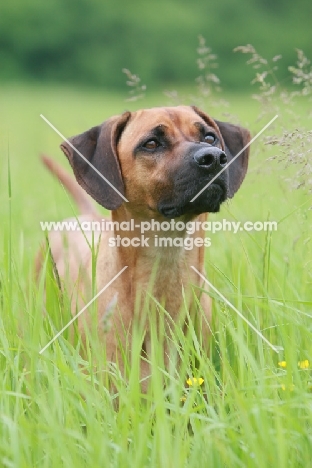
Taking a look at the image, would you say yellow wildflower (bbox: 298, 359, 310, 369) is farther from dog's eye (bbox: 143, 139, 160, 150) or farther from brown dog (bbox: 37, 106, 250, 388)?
dog's eye (bbox: 143, 139, 160, 150)

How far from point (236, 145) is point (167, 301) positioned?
0.83m

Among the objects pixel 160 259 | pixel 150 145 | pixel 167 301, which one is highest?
pixel 150 145

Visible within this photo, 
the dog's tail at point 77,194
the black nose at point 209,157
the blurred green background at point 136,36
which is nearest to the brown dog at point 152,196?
the black nose at point 209,157

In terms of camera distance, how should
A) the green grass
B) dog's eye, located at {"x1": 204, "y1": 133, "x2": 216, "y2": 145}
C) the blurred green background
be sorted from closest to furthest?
the green grass, dog's eye, located at {"x1": 204, "y1": 133, "x2": 216, "y2": 145}, the blurred green background

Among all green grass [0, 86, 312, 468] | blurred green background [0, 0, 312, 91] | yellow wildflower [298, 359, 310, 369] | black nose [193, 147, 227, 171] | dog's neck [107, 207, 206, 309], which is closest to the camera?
green grass [0, 86, 312, 468]

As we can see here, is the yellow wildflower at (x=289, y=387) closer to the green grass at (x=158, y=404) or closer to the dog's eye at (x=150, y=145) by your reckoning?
the green grass at (x=158, y=404)

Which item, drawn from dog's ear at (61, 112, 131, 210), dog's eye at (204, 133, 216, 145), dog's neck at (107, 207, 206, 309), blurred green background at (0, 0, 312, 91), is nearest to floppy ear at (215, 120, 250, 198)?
dog's eye at (204, 133, 216, 145)

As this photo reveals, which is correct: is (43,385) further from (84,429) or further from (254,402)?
(254,402)

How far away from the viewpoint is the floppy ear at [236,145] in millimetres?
3518

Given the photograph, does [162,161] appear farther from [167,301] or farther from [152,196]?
[167,301]

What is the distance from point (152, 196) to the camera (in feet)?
10.7

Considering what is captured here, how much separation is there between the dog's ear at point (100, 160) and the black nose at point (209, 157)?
420 mm

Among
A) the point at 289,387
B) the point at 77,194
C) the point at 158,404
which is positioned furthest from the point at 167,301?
the point at 77,194

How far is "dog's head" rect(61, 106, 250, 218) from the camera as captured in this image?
3.14m
